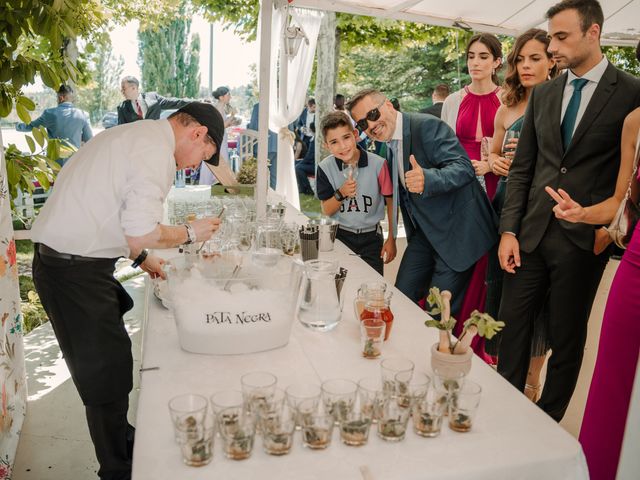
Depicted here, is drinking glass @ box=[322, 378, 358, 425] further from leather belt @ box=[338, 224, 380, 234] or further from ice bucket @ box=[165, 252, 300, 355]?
leather belt @ box=[338, 224, 380, 234]

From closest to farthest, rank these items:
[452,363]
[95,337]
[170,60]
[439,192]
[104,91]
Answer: [452,363] → [95,337] → [439,192] → [104,91] → [170,60]

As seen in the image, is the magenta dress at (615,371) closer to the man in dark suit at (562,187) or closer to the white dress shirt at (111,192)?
the man in dark suit at (562,187)

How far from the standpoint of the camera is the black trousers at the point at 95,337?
194cm

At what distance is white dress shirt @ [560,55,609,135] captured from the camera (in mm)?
2221

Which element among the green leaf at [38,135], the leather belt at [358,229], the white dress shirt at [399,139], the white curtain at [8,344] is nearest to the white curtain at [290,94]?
the leather belt at [358,229]

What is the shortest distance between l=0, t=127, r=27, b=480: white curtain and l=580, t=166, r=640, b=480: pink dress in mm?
→ 2081

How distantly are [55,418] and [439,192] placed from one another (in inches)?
84.2

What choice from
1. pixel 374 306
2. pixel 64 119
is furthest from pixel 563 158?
pixel 64 119

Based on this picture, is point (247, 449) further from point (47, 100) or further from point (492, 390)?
point (47, 100)

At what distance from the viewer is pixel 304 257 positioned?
2430 millimetres

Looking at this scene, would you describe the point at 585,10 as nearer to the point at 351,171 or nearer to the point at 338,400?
the point at 351,171

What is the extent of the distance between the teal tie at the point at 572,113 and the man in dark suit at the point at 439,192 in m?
0.43

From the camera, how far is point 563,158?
Result: 227 centimetres

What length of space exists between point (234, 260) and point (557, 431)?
0.97 m
